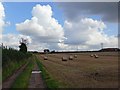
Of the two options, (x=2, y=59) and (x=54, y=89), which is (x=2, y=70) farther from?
(x=54, y=89)

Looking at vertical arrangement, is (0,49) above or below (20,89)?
above

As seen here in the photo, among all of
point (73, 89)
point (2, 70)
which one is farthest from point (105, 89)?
point (2, 70)

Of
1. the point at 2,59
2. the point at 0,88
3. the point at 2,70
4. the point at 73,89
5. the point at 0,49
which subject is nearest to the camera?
the point at 73,89

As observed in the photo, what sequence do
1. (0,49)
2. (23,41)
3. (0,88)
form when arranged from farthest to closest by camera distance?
(23,41), (0,49), (0,88)

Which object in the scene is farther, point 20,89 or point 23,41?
point 23,41

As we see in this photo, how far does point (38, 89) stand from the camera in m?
17.1

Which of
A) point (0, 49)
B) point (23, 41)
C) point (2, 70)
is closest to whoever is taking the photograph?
point (2, 70)

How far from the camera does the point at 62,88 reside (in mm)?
16891

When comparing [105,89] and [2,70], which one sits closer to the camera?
[105,89]

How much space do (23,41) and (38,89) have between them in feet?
459

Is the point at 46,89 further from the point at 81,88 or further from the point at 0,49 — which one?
the point at 0,49

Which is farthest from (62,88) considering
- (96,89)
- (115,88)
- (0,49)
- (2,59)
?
(0,49)

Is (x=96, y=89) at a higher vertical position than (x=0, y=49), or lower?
lower

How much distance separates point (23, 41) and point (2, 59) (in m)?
129
